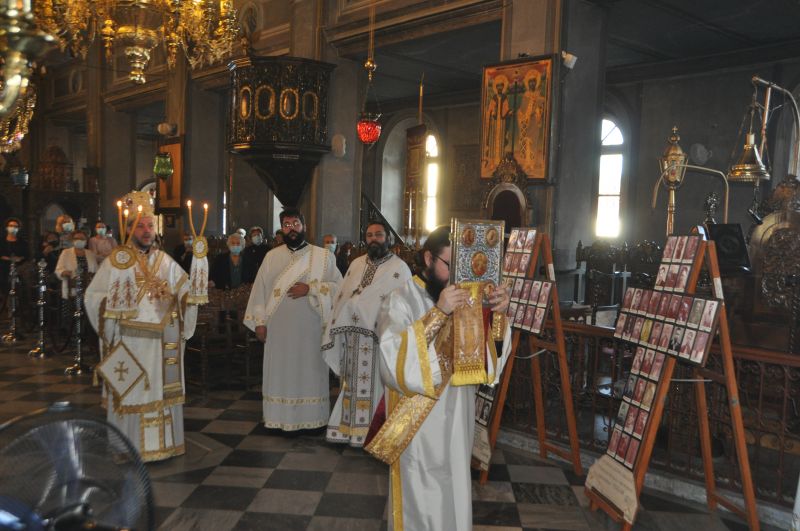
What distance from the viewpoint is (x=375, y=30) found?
998 cm

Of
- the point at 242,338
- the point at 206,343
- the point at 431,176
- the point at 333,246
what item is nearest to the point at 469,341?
the point at 206,343

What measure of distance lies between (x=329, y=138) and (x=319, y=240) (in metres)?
1.73

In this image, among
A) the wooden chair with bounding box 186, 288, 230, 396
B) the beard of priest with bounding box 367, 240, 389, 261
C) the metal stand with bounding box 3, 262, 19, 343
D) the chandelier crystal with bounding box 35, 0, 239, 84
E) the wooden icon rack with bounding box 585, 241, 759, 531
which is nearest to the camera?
the wooden icon rack with bounding box 585, 241, 759, 531

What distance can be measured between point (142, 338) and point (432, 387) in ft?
9.41

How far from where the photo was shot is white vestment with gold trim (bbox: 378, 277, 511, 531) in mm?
2799

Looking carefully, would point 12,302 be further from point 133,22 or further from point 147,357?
point 147,357

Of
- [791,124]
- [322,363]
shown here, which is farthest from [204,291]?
[791,124]

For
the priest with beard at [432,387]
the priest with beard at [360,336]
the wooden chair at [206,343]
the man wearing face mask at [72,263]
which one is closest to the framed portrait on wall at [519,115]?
the priest with beard at [360,336]

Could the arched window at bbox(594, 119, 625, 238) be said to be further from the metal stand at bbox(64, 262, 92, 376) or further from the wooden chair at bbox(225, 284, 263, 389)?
the metal stand at bbox(64, 262, 92, 376)

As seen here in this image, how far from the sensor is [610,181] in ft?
46.4

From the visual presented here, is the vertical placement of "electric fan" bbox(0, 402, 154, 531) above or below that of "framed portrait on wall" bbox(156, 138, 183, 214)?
Answer: below

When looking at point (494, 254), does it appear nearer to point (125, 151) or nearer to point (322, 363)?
point (322, 363)

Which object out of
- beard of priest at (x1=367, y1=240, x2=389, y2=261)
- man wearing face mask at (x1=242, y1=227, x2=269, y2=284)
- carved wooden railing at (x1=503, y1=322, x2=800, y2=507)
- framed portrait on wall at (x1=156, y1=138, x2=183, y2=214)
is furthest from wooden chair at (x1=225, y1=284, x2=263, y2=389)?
framed portrait on wall at (x1=156, y1=138, x2=183, y2=214)

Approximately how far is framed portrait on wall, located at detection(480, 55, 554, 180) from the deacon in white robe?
419cm
